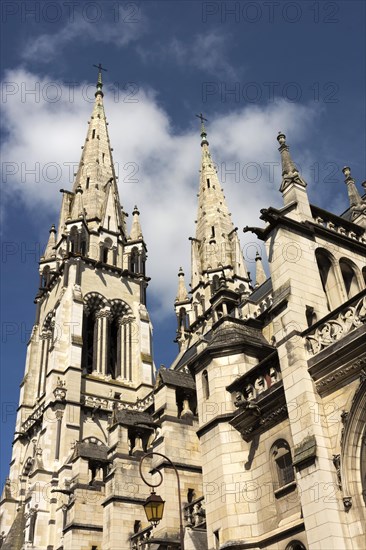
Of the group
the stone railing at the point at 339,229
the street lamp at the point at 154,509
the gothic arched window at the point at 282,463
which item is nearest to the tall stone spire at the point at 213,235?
the stone railing at the point at 339,229

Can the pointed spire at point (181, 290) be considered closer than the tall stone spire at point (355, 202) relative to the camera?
No

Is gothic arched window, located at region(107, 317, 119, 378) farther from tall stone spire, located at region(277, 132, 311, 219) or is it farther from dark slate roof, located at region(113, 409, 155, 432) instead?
tall stone spire, located at region(277, 132, 311, 219)

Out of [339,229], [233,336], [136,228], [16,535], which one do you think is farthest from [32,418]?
[339,229]

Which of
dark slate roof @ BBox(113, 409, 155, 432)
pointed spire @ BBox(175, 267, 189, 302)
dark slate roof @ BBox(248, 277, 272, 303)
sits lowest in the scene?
dark slate roof @ BBox(113, 409, 155, 432)

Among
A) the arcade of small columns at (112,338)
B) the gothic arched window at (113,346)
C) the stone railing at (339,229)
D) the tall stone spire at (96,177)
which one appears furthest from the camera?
the tall stone spire at (96,177)

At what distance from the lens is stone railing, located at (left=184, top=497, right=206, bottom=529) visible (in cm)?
1677

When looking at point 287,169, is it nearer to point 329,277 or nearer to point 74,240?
point 329,277

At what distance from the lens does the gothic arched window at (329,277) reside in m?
15.8

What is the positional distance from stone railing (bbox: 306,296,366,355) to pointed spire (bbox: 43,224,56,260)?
39.3 meters

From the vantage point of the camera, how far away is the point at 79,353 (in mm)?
39750

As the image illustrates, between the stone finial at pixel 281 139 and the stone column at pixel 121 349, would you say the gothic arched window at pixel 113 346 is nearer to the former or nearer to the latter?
the stone column at pixel 121 349

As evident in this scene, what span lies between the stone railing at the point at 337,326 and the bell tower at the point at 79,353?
16697 mm

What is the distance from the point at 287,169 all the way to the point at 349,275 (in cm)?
342

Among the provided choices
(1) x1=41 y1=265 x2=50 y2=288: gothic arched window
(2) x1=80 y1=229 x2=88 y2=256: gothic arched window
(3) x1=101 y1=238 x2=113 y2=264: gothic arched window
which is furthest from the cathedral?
(1) x1=41 y1=265 x2=50 y2=288: gothic arched window
